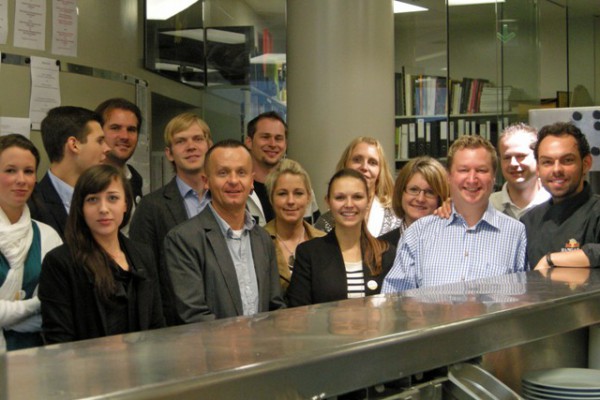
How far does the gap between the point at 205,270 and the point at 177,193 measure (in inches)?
29.6

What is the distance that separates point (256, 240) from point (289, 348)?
192 centimetres

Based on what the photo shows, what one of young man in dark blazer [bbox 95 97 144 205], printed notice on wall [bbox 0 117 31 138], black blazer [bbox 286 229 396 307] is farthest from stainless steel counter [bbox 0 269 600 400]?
printed notice on wall [bbox 0 117 31 138]

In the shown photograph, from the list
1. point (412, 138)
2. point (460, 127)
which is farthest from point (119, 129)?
point (460, 127)

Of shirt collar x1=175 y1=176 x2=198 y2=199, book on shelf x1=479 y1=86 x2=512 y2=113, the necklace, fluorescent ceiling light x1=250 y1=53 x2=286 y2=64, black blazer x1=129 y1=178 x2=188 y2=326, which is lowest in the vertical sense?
the necklace

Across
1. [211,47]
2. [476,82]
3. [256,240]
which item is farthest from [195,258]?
[476,82]

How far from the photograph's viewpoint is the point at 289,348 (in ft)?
4.88

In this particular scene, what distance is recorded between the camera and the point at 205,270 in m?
3.22

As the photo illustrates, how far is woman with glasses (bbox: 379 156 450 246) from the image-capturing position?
402 centimetres

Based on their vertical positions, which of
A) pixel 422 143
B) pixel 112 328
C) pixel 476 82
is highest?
pixel 476 82

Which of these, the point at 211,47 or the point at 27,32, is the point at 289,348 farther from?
the point at 211,47

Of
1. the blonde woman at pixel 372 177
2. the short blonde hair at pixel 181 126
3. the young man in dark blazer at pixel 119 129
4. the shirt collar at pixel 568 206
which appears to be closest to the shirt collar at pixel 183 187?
the short blonde hair at pixel 181 126

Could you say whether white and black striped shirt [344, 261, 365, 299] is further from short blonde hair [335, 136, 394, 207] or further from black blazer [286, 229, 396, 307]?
short blonde hair [335, 136, 394, 207]

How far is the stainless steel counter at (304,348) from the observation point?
124cm

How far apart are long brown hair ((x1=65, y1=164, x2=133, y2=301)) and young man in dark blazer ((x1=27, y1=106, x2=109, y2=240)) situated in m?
0.43
